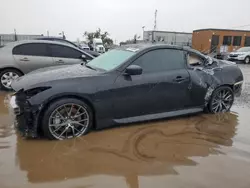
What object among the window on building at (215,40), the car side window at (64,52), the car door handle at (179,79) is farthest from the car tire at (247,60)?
the car door handle at (179,79)

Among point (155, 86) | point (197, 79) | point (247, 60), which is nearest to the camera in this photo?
point (155, 86)

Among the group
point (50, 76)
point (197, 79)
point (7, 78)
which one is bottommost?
point (7, 78)

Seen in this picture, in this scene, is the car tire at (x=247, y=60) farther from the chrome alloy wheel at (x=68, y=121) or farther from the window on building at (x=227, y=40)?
the chrome alloy wheel at (x=68, y=121)

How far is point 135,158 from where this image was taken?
11.2 feet

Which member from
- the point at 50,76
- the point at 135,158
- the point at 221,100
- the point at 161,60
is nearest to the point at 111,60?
the point at 161,60

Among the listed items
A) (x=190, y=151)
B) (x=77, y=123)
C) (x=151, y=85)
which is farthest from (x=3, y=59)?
(x=190, y=151)

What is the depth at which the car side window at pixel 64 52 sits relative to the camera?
24.6 ft

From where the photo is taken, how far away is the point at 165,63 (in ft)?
15.4

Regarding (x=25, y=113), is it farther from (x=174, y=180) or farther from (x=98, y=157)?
(x=174, y=180)

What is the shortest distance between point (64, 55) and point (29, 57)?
0.98m

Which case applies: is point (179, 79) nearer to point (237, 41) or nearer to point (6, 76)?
point (6, 76)

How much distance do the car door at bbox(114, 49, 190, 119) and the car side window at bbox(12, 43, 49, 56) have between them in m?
3.98

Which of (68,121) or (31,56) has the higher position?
(31,56)

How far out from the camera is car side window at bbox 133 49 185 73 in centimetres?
452
